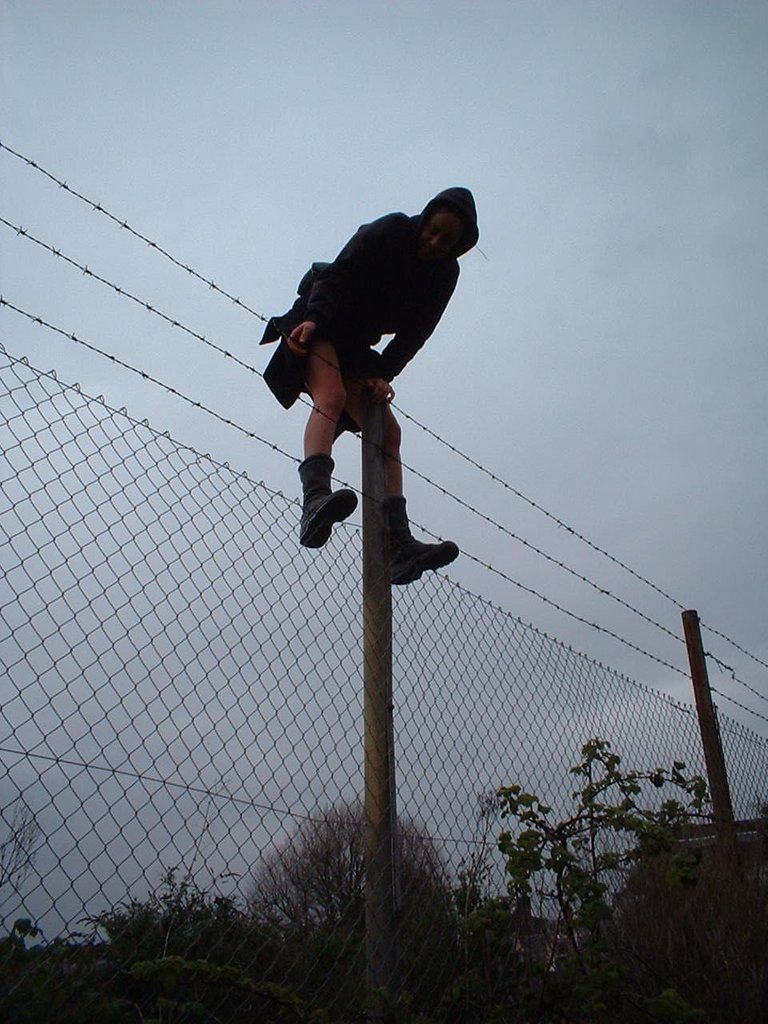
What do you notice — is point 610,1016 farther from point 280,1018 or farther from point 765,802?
point 765,802

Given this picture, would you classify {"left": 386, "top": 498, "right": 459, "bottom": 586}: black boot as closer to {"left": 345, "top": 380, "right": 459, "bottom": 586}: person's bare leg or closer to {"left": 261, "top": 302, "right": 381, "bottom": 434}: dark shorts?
{"left": 345, "top": 380, "right": 459, "bottom": 586}: person's bare leg

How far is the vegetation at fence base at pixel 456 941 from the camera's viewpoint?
6.57 ft

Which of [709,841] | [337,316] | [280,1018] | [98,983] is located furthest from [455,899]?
[337,316]

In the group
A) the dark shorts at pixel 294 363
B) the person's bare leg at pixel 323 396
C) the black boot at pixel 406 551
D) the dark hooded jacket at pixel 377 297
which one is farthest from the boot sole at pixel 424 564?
the dark hooded jacket at pixel 377 297

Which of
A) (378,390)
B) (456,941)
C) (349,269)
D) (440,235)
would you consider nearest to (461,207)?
(440,235)

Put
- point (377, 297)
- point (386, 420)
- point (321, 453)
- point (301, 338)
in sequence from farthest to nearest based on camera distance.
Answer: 1. point (377, 297)
2. point (386, 420)
3. point (301, 338)
4. point (321, 453)

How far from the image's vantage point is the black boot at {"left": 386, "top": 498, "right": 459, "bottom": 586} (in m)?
2.72

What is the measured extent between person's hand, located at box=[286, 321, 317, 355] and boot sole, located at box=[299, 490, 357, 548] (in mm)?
616

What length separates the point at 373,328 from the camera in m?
3.14

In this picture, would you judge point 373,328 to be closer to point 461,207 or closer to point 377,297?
point 377,297

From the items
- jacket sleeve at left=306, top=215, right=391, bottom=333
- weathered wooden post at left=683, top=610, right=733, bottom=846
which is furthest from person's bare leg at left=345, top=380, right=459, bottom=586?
weathered wooden post at left=683, top=610, right=733, bottom=846

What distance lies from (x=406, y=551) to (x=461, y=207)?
1.12m

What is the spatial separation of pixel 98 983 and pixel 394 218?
2.39 metres

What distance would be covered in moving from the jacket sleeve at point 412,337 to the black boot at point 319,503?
65cm
